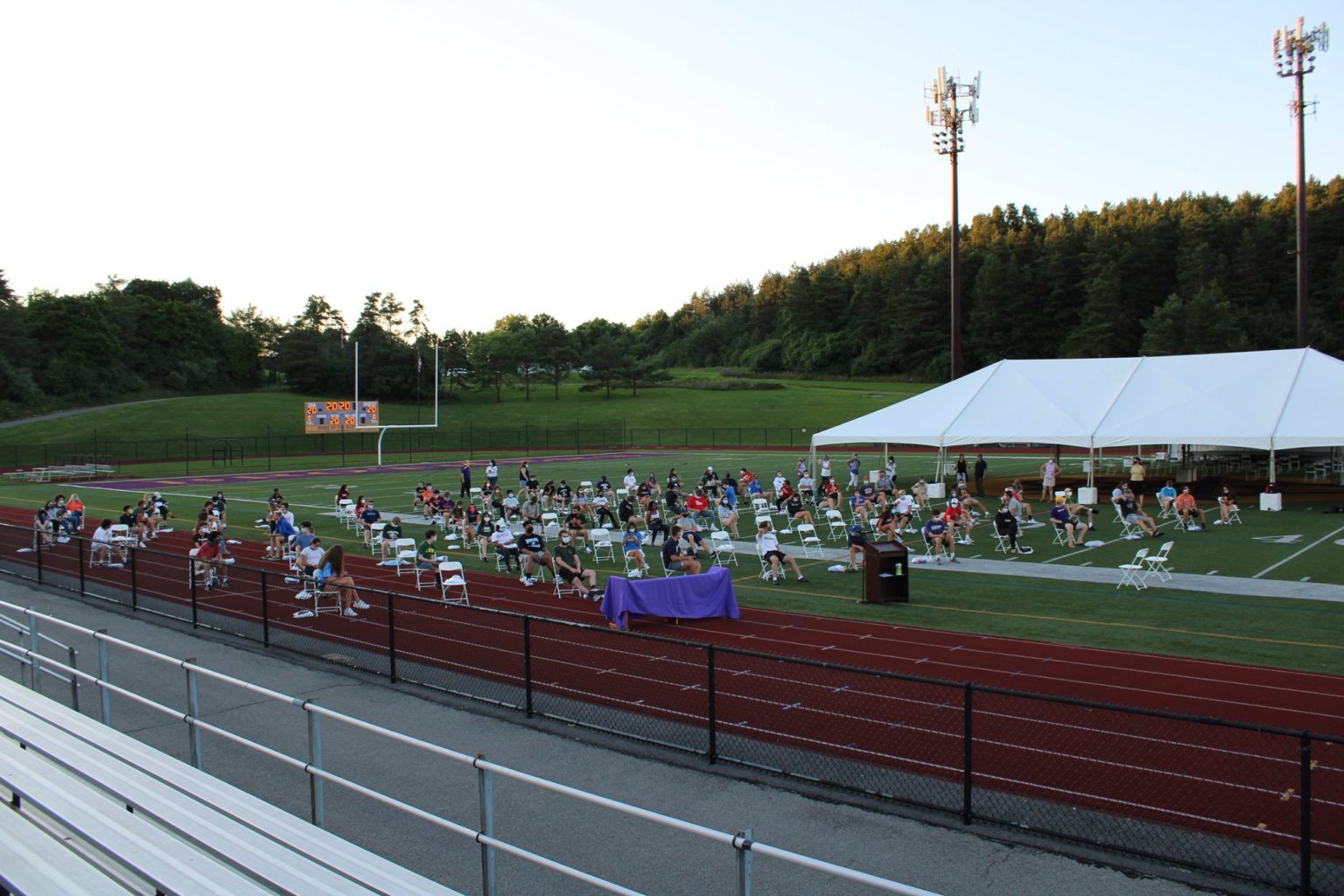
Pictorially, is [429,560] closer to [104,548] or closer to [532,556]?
[532,556]

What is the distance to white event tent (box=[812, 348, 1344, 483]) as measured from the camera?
3023cm

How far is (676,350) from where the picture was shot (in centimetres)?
16225

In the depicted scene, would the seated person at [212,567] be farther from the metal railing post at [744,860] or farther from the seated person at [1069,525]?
the seated person at [1069,525]

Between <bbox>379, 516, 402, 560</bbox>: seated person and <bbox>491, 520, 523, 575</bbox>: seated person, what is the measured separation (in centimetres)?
231

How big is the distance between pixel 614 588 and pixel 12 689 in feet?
27.3

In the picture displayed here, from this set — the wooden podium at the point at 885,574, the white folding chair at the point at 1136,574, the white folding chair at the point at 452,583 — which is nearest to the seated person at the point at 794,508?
the white folding chair at the point at 1136,574

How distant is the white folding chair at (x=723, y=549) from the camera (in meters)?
21.0

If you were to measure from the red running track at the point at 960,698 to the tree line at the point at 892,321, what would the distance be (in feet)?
268

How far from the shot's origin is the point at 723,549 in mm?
21156

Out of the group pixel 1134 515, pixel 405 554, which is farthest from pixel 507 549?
pixel 1134 515

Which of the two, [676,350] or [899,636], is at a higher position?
[676,350]

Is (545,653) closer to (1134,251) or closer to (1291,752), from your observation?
(1291,752)

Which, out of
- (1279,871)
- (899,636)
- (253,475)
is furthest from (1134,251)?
(1279,871)

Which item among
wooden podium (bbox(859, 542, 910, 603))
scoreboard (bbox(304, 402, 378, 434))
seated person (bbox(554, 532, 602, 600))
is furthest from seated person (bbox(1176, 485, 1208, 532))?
scoreboard (bbox(304, 402, 378, 434))
